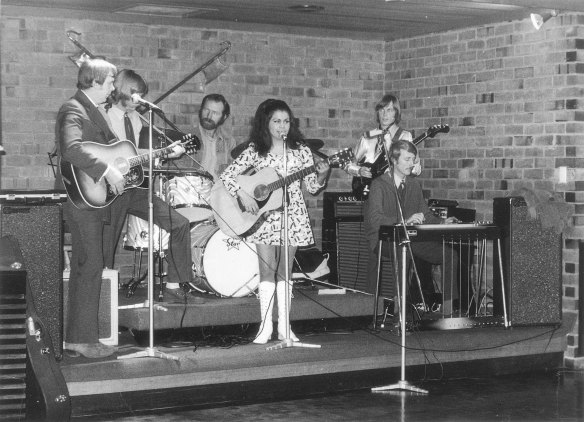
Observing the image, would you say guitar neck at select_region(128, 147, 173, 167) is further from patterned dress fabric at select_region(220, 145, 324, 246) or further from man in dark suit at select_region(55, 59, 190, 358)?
patterned dress fabric at select_region(220, 145, 324, 246)

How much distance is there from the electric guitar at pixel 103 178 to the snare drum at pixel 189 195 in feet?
5.13

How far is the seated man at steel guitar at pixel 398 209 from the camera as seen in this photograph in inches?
292

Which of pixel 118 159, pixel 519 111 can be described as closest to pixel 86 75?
pixel 118 159

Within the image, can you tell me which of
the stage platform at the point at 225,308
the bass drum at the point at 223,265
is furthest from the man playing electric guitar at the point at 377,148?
the bass drum at the point at 223,265

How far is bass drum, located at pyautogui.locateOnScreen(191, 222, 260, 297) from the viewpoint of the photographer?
7.50 m

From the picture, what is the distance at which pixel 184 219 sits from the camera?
7.07 m

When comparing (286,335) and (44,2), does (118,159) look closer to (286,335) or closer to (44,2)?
(286,335)

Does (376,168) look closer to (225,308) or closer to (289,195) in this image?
(289,195)

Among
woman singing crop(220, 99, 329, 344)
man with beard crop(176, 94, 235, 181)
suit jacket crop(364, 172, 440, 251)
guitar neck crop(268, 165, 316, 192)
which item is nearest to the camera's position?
guitar neck crop(268, 165, 316, 192)

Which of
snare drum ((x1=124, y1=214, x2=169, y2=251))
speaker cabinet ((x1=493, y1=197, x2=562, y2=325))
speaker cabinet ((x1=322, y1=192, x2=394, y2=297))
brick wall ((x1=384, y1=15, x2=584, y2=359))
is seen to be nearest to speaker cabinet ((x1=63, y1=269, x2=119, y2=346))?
snare drum ((x1=124, y1=214, x2=169, y2=251))

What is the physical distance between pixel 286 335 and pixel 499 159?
8.82 ft

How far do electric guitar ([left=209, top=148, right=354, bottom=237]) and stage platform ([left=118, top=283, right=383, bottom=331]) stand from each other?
60 centimetres

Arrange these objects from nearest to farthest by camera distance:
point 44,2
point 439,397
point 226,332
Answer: point 439,397 < point 226,332 < point 44,2

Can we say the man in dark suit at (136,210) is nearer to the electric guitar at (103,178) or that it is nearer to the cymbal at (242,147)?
the electric guitar at (103,178)
